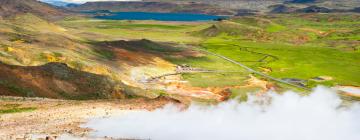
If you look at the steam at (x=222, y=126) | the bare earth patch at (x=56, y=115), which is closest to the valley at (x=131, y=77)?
the bare earth patch at (x=56, y=115)

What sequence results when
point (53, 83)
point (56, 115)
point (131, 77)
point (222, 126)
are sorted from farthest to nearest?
point (131, 77), point (53, 83), point (222, 126), point (56, 115)

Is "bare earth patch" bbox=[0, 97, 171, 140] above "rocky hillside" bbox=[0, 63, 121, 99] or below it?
above

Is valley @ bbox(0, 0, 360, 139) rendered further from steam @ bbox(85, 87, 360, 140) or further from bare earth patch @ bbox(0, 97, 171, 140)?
steam @ bbox(85, 87, 360, 140)

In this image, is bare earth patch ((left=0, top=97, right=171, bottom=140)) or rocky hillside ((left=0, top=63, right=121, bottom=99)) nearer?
bare earth patch ((left=0, top=97, right=171, bottom=140))

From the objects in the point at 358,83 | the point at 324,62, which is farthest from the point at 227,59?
the point at 358,83

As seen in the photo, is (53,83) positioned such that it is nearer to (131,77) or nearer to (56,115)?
(56,115)

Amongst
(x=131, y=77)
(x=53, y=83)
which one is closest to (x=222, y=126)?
(x=53, y=83)

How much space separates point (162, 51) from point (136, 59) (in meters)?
33.8

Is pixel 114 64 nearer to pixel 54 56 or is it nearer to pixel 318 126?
pixel 54 56

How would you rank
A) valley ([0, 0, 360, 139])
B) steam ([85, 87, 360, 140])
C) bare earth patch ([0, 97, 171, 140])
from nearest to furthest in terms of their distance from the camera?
bare earth patch ([0, 97, 171, 140]) < steam ([85, 87, 360, 140]) < valley ([0, 0, 360, 139])

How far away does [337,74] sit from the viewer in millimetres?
133125

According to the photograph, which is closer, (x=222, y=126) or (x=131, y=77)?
(x=222, y=126)

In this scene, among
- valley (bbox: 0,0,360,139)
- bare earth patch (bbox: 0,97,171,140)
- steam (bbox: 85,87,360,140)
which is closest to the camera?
bare earth patch (bbox: 0,97,171,140)

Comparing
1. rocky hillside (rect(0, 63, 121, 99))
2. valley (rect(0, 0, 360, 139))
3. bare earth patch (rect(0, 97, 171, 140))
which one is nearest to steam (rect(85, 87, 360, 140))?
bare earth patch (rect(0, 97, 171, 140))
